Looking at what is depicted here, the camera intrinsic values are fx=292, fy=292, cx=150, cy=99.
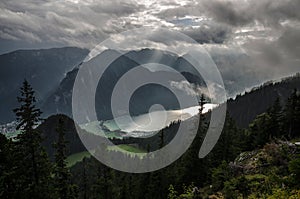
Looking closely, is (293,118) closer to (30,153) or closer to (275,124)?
(275,124)

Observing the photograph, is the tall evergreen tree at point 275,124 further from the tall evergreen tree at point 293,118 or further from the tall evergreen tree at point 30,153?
the tall evergreen tree at point 30,153

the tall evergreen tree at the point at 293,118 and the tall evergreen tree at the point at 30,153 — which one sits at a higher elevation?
the tall evergreen tree at the point at 30,153

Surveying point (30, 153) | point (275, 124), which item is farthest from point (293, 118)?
point (30, 153)

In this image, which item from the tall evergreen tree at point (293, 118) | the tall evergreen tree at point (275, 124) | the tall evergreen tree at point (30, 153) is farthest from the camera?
the tall evergreen tree at point (275, 124)

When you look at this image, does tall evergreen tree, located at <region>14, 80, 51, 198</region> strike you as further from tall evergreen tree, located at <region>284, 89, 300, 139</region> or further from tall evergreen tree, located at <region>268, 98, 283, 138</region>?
tall evergreen tree, located at <region>284, 89, 300, 139</region>

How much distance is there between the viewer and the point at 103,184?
4581cm

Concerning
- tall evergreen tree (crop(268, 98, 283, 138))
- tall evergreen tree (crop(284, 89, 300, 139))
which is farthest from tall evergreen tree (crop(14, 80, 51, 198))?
tall evergreen tree (crop(284, 89, 300, 139))

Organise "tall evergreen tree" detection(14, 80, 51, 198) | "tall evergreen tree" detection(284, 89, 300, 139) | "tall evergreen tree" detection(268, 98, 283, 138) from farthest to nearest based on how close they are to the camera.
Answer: "tall evergreen tree" detection(268, 98, 283, 138)
"tall evergreen tree" detection(284, 89, 300, 139)
"tall evergreen tree" detection(14, 80, 51, 198)

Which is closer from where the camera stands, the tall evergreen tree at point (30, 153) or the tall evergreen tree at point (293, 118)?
the tall evergreen tree at point (30, 153)

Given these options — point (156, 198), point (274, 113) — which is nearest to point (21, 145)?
point (156, 198)

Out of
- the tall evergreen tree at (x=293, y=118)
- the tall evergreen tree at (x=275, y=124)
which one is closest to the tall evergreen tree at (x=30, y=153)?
the tall evergreen tree at (x=275, y=124)

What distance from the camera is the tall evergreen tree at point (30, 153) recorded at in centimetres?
2495

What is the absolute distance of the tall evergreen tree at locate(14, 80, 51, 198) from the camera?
25.0 m

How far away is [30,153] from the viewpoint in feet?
83.9
